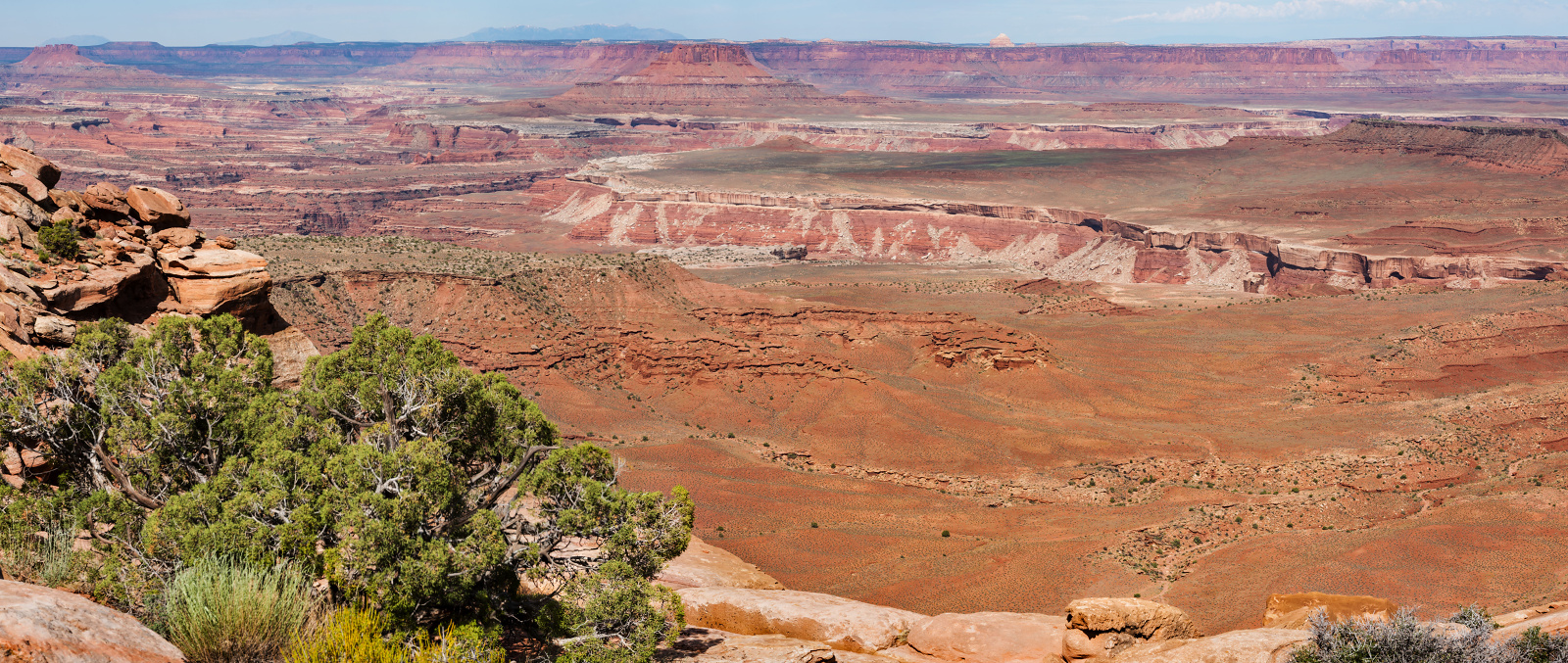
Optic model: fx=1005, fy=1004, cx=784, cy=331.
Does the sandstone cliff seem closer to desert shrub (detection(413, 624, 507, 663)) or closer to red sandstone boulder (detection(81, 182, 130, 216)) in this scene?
red sandstone boulder (detection(81, 182, 130, 216))

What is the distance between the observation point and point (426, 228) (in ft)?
441

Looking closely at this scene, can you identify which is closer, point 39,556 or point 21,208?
point 39,556

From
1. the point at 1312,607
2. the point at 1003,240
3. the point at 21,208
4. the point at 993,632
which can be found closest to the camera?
the point at 1312,607

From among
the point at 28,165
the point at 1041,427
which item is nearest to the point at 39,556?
the point at 28,165

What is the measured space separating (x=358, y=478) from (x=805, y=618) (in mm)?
10226

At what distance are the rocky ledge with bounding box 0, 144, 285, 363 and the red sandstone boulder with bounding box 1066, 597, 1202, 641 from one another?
20.6 meters

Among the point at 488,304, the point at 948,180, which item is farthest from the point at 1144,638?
the point at 948,180

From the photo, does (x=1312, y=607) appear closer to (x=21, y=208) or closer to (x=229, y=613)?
(x=229, y=613)

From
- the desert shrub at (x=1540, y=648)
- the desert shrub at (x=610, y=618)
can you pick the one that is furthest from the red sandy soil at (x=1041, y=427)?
the desert shrub at (x=610, y=618)

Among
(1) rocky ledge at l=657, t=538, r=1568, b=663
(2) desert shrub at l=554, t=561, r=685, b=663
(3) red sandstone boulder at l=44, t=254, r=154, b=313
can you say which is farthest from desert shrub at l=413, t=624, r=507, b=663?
(3) red sandstone boulder at l=44, t=254, r=154, b=313

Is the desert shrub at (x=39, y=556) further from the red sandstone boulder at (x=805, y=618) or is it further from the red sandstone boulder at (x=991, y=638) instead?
the red sandstone boulder at (x=991, y=638)

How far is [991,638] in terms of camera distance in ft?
64.1

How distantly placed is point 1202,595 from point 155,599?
923 inches

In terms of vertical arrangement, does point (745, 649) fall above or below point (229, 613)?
below
